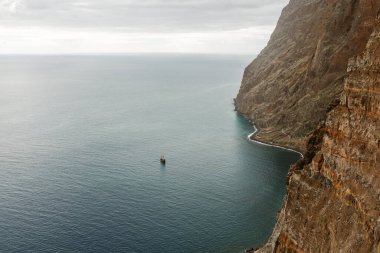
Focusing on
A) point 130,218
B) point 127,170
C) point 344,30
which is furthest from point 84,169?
point 344,30

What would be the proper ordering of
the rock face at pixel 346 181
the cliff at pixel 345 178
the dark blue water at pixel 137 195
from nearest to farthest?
the rock face at pixel 346 181 → the cliff at pixel 345 178 → the dark blue water at pixel 137 195

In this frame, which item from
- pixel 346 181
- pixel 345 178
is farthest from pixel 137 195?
pixel 346 181

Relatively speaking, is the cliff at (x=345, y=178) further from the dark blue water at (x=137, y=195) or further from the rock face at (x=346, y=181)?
the dark blue water at (x=137, y=195)

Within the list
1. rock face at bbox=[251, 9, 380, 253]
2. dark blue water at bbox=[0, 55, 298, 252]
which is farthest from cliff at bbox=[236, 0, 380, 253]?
dark blue water at bbox=[0, 55, 298, 252]

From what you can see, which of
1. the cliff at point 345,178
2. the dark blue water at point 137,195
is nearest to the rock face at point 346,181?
the cliff at point 345,178

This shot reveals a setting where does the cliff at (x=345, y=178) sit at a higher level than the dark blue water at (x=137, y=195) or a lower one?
higher

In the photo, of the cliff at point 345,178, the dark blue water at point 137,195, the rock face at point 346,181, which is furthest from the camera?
the dark blue water at point 137,195

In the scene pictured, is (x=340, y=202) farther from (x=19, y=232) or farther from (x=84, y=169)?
(x=84, y=169)

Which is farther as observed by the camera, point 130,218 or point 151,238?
point 130,218
